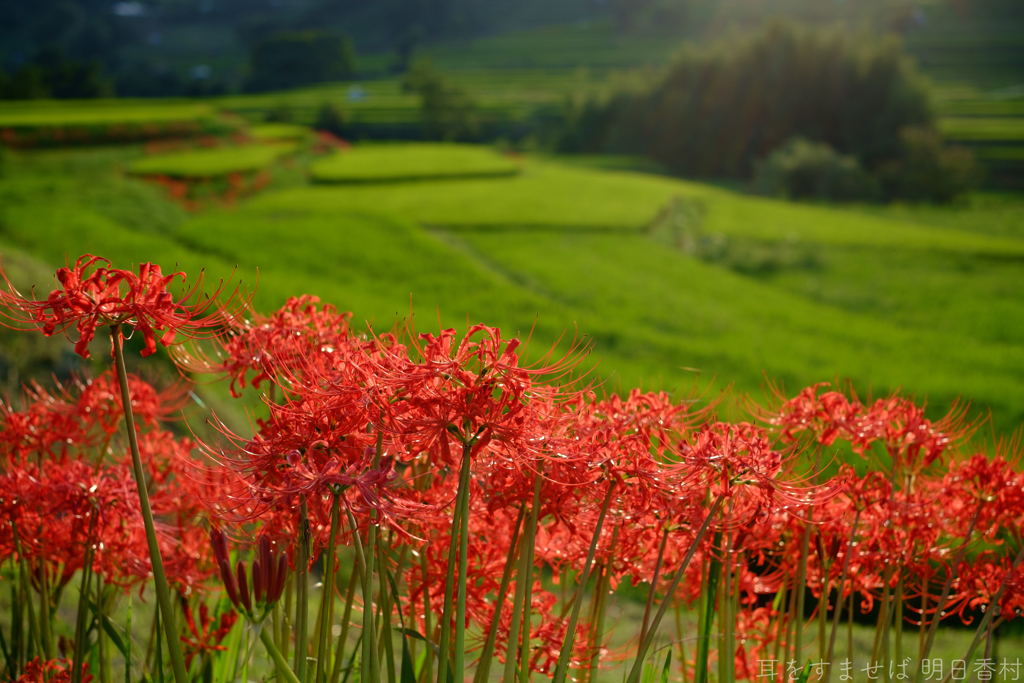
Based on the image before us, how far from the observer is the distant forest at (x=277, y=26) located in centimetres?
3575

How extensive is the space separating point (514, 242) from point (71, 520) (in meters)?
14.6

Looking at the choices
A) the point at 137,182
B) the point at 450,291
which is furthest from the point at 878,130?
the point at 137,182

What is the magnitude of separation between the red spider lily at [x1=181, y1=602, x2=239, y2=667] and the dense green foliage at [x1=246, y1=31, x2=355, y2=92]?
45917 mm

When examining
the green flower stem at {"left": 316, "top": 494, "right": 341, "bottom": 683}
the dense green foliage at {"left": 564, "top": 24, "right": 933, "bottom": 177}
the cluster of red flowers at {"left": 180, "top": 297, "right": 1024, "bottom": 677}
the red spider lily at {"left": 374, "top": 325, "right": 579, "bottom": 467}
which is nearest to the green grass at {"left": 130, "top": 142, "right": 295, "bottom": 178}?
the cluster of red flowers at {"left": 180, "top": 297, "right": 1024, "bottom": 677}

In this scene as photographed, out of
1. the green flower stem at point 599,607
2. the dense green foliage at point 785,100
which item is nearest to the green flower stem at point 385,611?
the green flower stem at point 599,607

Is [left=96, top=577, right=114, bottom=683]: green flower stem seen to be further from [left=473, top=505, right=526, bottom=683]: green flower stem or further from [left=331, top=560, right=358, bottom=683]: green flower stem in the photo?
[left=473, top=505, right=526, bottom=683]: green flower stem

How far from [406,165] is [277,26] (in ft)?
131

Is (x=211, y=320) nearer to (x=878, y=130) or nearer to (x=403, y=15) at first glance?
(x=878, y=130)

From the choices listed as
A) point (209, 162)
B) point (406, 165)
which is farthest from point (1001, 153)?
point (209, 162)

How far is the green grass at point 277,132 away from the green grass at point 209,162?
2.17 m

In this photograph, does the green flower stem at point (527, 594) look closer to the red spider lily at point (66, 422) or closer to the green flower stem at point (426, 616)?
the green flower stem at point (426, 616)

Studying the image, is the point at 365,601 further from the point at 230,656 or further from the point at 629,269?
the point at 629,269

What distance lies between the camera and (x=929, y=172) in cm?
2650

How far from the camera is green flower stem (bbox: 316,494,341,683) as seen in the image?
1351 mm
